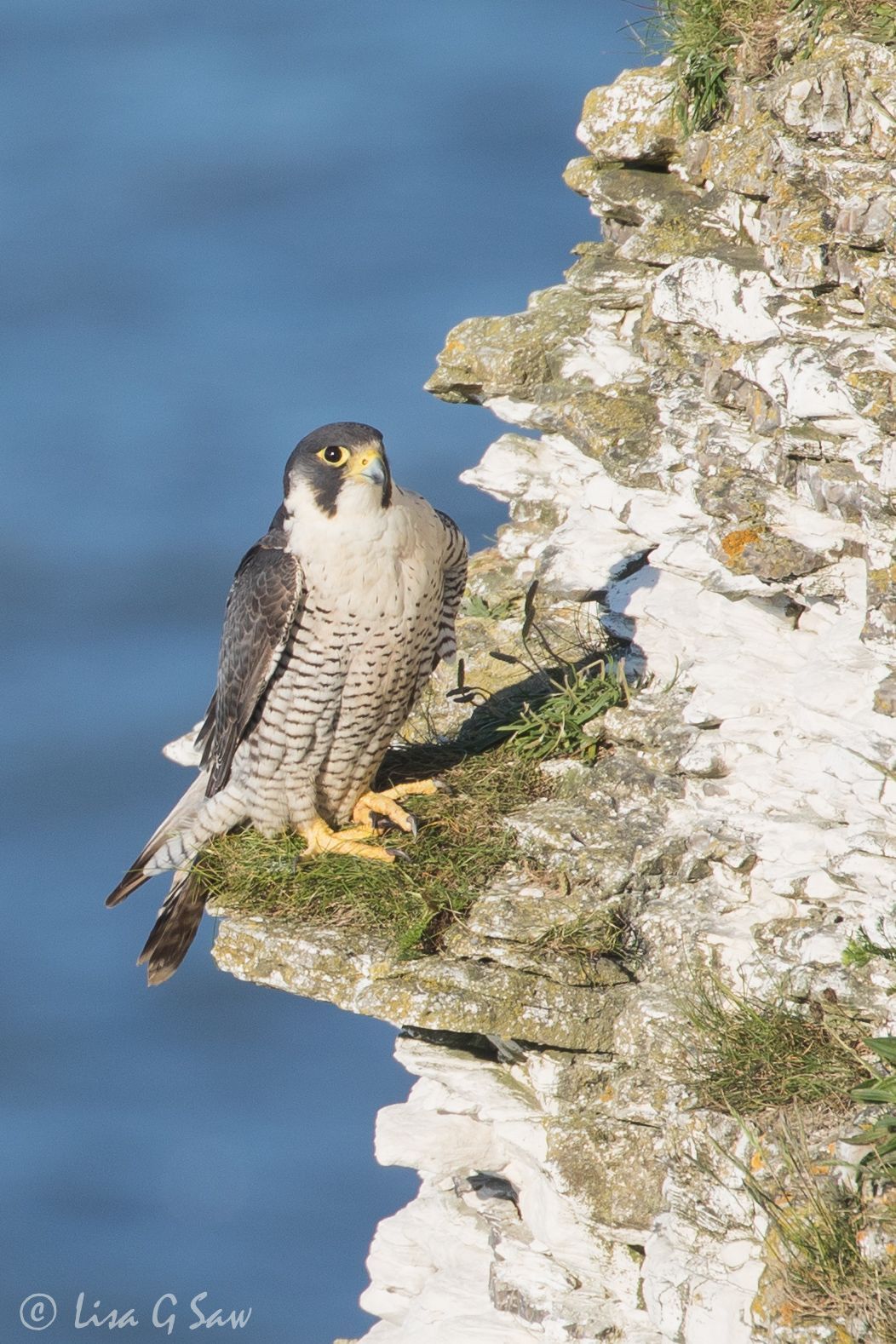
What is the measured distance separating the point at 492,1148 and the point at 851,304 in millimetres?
3009

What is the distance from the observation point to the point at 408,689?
19.2 ft

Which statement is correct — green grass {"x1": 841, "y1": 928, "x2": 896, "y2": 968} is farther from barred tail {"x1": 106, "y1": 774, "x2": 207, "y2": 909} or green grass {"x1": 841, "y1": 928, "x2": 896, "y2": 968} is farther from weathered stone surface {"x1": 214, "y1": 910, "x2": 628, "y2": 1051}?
barred tail {"x1": 106, "y1": 774, "x2": 207, "y2": 909}

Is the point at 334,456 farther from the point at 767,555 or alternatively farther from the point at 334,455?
the point at 767,555

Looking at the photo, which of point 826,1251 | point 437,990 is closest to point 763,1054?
point 826,1251

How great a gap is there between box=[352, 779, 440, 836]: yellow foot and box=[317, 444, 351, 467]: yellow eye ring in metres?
1.28

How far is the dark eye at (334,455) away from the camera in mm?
5281

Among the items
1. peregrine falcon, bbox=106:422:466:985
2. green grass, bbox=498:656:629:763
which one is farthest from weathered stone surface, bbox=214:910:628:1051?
green grass, bbox=498:656:629:763

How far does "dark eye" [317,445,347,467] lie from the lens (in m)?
5.28

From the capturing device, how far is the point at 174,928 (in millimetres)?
6184

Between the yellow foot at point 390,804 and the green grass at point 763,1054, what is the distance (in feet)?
5.06

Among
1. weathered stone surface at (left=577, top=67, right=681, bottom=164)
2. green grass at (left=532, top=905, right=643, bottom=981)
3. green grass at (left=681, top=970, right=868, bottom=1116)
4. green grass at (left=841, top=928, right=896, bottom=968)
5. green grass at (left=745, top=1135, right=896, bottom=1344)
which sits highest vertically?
weathered stone surface at (left=577, top=67, right=681, bottom=164)

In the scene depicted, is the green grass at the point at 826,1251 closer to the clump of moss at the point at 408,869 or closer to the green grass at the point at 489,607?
the clump of moss at the point at 408,869
